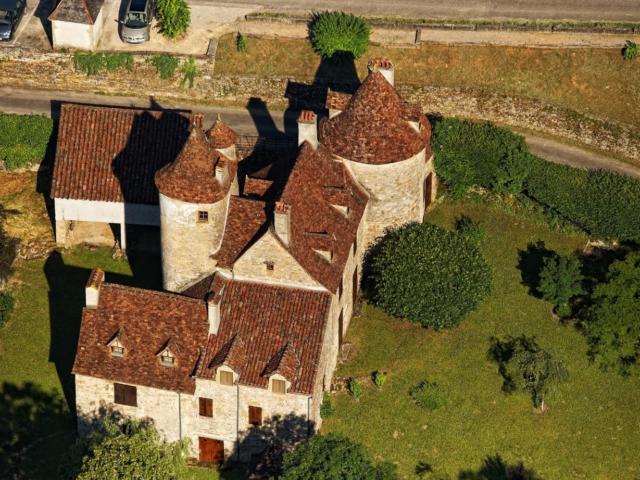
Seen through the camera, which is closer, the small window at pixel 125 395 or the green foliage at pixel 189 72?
the small window at pixel 125 395

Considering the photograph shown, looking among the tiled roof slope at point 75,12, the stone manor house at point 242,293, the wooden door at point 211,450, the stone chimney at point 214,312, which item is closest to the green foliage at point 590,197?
the stone manor house at point 242,293

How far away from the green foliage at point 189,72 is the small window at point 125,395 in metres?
29.1

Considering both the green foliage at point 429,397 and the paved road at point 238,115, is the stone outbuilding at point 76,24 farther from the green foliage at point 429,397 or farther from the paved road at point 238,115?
the green foliage at point 429,397

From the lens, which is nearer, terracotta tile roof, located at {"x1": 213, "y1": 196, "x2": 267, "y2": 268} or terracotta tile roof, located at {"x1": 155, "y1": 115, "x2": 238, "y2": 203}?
terracotta tile roof, located at {"x1": 155, "y1": 115, "x2": 238, "y2": 203}

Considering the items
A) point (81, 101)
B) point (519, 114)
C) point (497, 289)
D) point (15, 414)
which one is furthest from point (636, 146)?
point (15, 414)

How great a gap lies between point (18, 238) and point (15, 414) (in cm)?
1415

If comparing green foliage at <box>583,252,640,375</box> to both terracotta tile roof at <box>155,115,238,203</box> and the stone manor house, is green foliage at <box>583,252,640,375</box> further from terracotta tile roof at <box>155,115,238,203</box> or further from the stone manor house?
terracotta tile roof at <box>155,115,238,203</box>

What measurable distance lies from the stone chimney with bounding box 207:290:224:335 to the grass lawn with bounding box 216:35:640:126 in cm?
2747

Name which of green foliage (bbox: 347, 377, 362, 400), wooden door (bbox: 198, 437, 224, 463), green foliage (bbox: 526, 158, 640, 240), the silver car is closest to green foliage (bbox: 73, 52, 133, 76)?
the silver car

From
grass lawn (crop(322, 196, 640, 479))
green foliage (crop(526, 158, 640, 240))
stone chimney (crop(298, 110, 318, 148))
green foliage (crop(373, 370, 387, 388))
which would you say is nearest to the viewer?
grass lawn (crop(322, 196, 640, 479))

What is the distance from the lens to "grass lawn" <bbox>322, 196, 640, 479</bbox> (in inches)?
3243

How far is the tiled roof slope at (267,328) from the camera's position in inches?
3086

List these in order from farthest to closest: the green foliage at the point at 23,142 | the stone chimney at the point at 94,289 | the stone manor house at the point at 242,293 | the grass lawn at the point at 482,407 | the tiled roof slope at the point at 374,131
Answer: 1. the green foliage at the point at 23,142
2. the tiled roof slope at the point at 374,131
3. the grass lawn at the point at 482,407
4. the stone chimney at the point at 94,289
5. the stone manor house at the point at 242,293

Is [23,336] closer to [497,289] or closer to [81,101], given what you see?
[81,101]
